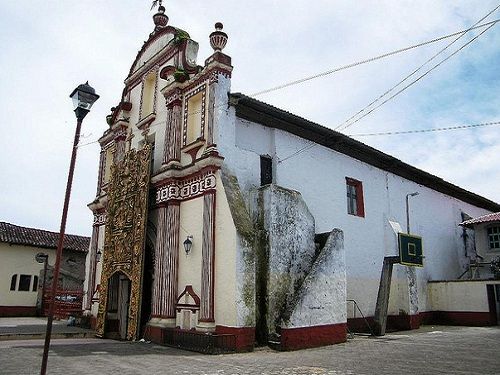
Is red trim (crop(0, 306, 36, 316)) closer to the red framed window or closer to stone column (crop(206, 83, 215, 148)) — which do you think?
stone column (crop(206, 83, 215, 148))

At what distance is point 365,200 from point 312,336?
7.58m

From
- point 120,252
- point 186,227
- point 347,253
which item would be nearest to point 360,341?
point 347,253

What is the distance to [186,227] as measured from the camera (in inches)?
515

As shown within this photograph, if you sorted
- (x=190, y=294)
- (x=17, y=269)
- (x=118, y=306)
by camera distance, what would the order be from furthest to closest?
1. (x=17, y=269)
2. (x=118, y=306)
3. (x=190, y=294)

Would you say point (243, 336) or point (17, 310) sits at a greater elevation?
point (17, 310)

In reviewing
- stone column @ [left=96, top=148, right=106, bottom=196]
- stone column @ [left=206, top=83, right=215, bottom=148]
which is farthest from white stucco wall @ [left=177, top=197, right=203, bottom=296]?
stone column @ [left=96, top=148, right=106, bottom=196]

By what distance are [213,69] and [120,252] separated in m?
6.94

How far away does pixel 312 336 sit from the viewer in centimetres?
1164

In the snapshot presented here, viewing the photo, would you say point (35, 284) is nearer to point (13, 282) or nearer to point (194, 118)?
point (13, 282)

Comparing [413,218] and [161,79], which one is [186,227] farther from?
[413,218]

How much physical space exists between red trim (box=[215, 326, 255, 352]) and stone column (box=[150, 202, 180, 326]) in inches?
94.5

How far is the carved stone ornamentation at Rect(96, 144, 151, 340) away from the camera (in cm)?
1389

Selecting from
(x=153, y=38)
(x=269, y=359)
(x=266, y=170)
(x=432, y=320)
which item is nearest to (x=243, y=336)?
(x=269, y=359)

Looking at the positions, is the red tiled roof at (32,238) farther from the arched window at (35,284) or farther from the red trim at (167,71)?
the red trim at (167,71)
